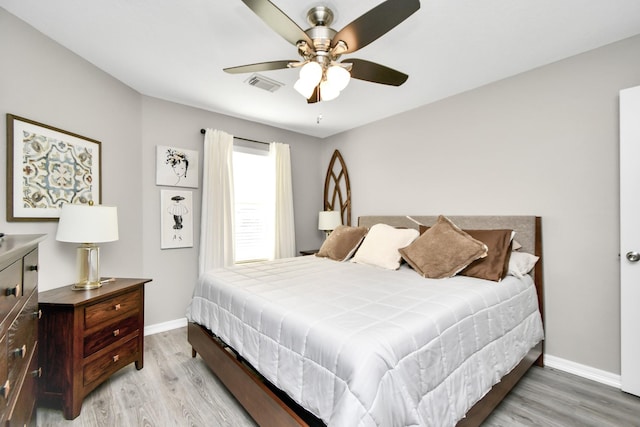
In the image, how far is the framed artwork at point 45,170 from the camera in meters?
1.90

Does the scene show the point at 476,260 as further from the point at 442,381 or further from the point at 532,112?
the point at 532,112

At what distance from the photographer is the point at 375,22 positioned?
145 cm

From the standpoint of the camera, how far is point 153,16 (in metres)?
1.87

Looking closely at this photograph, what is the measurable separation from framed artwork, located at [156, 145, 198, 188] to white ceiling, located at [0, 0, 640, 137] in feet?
2.16

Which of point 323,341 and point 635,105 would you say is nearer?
point 323,341

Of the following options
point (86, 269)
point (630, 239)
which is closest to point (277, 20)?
point (86, 269)

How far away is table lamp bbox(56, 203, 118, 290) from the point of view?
2.04m

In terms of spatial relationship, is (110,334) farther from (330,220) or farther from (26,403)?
(330,220)

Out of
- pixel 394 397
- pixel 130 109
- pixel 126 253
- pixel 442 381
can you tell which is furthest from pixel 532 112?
pixel 126 253

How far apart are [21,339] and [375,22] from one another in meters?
2.13

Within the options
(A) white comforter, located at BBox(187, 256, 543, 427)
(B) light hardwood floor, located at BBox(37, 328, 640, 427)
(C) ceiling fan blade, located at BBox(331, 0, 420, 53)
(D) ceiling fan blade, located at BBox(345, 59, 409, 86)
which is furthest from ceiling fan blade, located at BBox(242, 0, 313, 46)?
(B) light hardwood floor, located at BBox(37, 328, 640, 427)

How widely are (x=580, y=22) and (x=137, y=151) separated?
3.93 meters

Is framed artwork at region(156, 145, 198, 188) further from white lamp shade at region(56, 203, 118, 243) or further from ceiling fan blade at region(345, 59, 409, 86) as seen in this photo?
ceiling fan blade at region(345, 59, 409, 86)

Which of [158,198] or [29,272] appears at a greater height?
[158,198]
